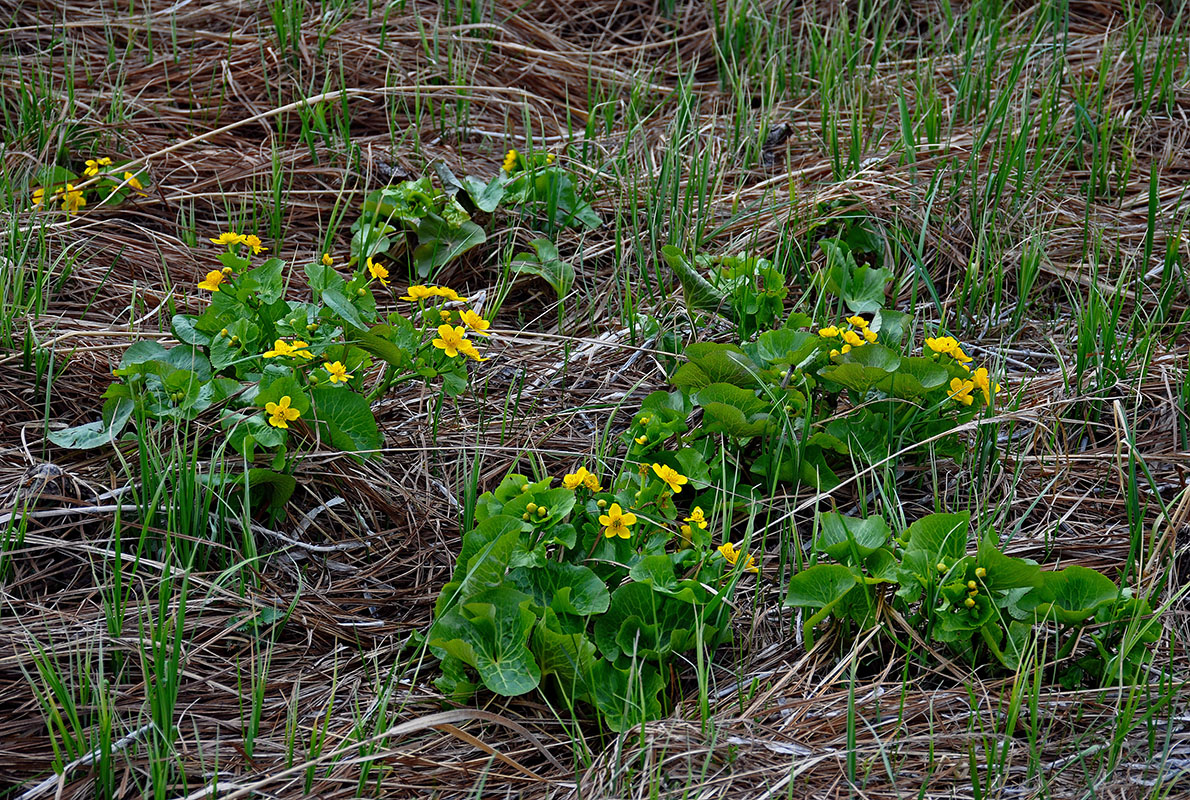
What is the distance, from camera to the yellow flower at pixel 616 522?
5.16ft

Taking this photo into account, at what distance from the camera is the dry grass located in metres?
1.40

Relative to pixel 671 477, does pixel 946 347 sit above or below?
above

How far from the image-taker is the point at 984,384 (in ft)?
6.24

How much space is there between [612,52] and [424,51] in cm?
71

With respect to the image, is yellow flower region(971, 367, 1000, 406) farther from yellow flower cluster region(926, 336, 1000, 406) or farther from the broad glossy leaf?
the broad glossy leaf

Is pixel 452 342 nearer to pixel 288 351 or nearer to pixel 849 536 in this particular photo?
pixel 288 351

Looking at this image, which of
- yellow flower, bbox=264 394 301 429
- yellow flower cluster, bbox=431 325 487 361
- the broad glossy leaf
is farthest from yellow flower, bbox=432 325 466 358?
the broad glossy leaf

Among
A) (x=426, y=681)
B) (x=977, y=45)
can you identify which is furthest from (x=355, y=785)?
(x=977, y=45)

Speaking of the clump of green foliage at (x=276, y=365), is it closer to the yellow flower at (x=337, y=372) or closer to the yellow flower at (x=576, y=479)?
the yellow flower at (x=337, y=372)

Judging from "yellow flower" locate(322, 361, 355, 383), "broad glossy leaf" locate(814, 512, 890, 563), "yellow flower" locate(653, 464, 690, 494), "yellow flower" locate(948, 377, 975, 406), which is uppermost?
"yellow flower" locate(948, 377, 975, 406)

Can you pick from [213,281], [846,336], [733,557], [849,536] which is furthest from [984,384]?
[213,281]

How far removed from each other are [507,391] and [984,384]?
1.01m

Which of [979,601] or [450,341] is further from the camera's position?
[450,341]

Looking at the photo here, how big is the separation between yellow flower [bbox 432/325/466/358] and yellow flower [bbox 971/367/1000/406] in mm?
990
